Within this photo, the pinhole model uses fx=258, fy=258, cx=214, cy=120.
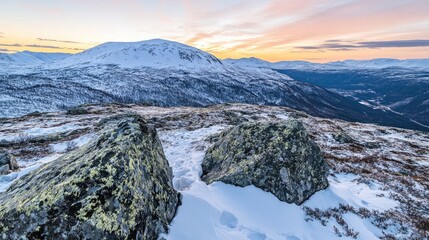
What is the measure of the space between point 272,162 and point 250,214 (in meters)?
2.92

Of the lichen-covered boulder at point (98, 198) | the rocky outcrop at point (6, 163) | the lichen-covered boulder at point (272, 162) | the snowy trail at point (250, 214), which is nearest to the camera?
the lichen-covered boulder at point (98, 198)

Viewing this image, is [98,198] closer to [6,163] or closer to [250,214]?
[250,214]

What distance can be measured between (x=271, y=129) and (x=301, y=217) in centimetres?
468

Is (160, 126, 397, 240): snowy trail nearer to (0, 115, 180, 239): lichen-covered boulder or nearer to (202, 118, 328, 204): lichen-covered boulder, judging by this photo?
(202, 118, 328, 204): lichen-covered boulder

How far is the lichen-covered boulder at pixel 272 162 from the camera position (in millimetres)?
11047

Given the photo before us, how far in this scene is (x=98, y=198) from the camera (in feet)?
20.1

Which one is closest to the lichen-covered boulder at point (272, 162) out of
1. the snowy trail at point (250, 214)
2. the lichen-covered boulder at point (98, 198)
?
the snowy trail at point (250, 214)

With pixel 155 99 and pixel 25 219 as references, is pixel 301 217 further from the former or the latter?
pixel 155 99

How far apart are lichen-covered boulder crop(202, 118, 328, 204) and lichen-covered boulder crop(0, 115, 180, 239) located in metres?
3.90

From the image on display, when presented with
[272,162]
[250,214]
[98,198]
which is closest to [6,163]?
[98,198]

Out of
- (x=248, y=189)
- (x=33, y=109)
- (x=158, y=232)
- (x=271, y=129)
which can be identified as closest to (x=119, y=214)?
(x=158, y=232)

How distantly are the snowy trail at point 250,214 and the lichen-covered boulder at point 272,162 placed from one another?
1.47 feet

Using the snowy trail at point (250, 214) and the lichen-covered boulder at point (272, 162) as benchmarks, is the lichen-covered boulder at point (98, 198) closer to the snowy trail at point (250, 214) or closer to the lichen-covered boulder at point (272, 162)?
the snowy trail at point (250, 214)

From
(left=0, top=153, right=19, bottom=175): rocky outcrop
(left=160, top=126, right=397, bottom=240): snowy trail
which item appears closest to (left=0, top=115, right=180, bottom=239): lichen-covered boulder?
(left=160, top=126, right=397, bottom=240): snowy trail
